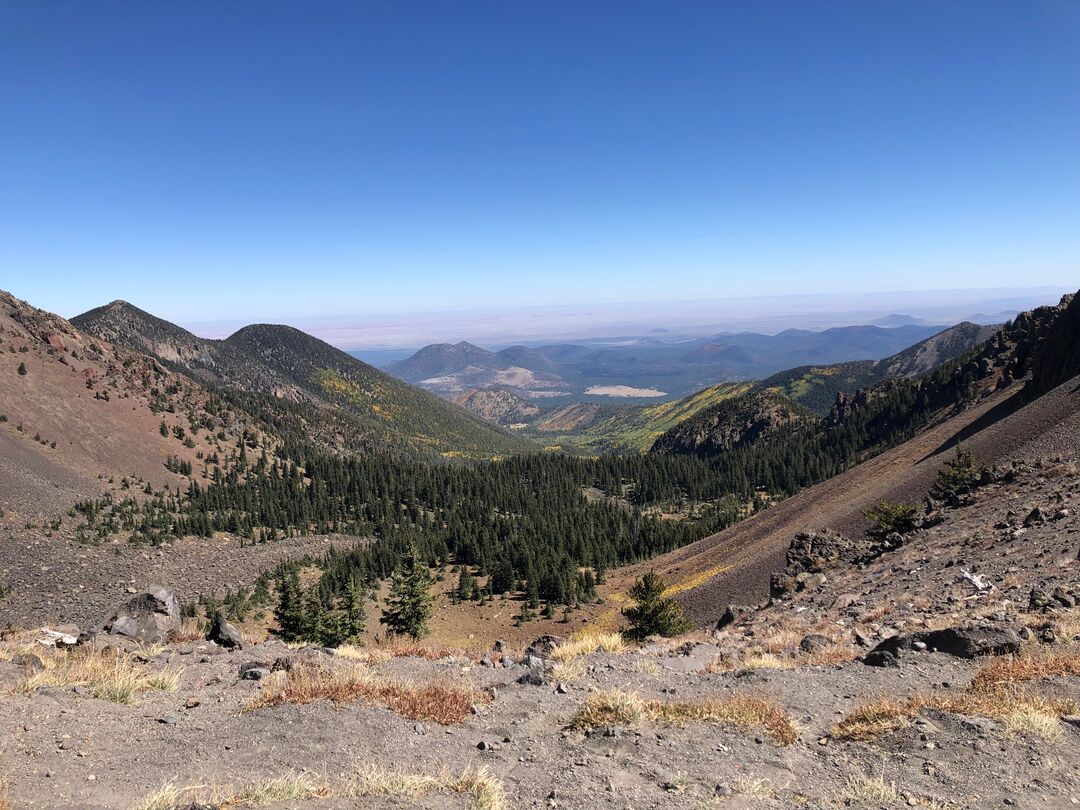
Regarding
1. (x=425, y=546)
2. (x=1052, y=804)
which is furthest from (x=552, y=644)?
(x=425, y=546)

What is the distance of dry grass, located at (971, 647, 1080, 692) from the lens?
1105 cm

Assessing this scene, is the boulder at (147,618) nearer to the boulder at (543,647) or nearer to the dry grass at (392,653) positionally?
the dry grass at (392,653)

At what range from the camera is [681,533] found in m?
93.1

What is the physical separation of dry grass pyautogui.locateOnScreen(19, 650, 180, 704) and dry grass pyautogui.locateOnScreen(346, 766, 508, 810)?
260 inches

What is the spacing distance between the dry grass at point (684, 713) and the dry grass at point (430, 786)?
3.18 metres

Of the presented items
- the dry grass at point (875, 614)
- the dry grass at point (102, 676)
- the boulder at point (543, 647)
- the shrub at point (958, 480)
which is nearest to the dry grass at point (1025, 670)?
the dry grass at point (875, 614)

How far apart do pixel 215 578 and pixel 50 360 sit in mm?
98545

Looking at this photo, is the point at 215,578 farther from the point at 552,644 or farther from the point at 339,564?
the point at 552,644

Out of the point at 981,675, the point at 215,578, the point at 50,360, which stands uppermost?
the point at 50,360

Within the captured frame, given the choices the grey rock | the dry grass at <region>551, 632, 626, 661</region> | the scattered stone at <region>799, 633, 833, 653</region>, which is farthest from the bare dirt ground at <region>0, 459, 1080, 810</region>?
the scattered stone at <region>799, 633, 833, 653</region>

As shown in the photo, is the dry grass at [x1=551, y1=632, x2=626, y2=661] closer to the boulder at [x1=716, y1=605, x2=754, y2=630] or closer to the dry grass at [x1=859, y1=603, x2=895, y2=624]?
the dry grass at [x1=859, y1=603, x2=895, y2=624]

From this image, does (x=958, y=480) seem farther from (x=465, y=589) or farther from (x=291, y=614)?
(x=291, y=614)

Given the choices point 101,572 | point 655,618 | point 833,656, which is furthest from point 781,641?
point 101,572

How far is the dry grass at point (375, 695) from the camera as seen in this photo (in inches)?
428
